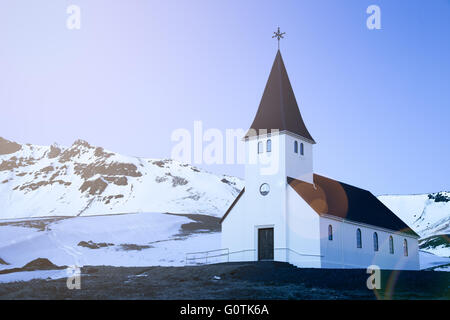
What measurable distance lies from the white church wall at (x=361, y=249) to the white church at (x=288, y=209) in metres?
0.07

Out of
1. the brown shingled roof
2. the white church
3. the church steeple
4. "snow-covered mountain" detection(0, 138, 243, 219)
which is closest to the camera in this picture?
the white church

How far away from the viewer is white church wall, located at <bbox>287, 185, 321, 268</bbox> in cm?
3453

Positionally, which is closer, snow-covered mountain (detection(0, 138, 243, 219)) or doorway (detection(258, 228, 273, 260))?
doorway (detection(258, 228, 273, 260))

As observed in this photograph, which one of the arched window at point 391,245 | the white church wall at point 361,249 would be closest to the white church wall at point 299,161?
the white church wall at point 361,249

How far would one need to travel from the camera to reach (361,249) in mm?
39562

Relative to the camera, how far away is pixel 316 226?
34.7 meters

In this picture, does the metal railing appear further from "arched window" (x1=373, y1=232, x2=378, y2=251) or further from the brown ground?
"arched window" (x1=373, y1=232, x2=378, y2=251)

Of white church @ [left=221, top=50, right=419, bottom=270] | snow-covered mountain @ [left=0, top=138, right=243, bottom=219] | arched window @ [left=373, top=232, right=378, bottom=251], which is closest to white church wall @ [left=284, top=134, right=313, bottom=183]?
white church @ [left=221, top=50, right=419, bottom=270]

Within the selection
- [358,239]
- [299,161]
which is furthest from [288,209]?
[358,239]

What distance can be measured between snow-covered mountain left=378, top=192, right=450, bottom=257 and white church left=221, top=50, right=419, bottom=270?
92308mm
